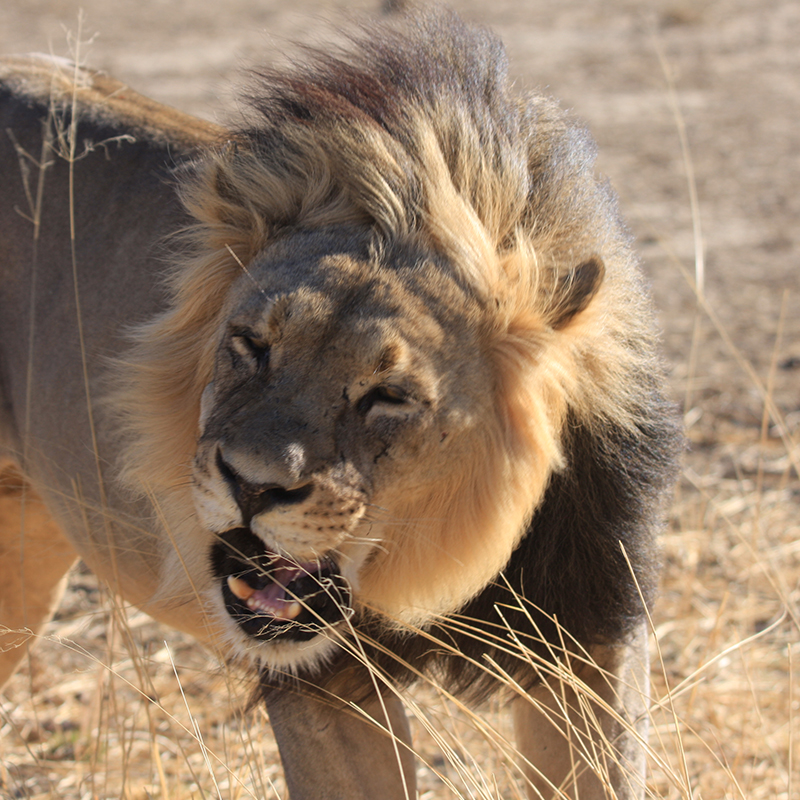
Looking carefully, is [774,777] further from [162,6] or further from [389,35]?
[162,6]

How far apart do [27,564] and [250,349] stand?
193 centimetres

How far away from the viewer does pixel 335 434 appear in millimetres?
2232

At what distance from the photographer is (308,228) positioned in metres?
2.53

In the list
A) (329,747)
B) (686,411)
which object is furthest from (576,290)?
(686,411)

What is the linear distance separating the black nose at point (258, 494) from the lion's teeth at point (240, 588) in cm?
29

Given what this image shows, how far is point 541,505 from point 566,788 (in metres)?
0.80

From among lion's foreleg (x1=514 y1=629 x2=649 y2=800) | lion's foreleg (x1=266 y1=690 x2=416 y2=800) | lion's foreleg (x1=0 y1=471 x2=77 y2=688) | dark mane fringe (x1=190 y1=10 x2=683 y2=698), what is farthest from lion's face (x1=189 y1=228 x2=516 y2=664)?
lion's foreleg (x1=0 y1=471 x2=77 y2=688)

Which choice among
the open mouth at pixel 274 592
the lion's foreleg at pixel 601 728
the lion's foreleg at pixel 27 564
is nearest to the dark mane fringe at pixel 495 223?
the lion's foreleg at pixel 601 728

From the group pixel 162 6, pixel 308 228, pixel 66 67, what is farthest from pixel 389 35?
pixel 162 6

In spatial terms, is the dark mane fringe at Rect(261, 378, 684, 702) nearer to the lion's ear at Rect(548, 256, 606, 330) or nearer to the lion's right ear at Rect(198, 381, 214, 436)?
the lion's ear at Rect(548, 256, 606, 330)

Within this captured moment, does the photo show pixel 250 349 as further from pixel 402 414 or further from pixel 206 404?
pixel 402 414

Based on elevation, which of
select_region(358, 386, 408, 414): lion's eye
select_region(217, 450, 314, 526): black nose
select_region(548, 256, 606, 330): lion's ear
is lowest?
select_region(217, 450, 314, 526): black nose

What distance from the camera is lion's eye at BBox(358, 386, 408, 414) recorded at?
→ 227cm

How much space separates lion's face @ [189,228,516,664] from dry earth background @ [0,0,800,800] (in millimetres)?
485
